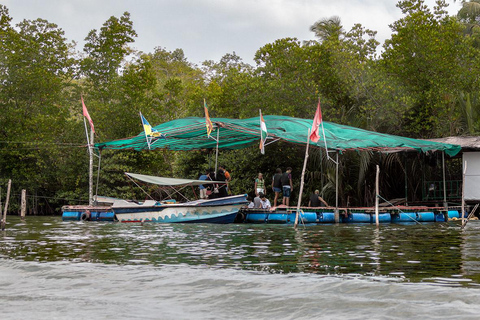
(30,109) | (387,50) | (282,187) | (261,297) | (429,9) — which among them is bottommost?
(261,297)

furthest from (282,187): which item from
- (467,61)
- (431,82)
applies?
(467,61)

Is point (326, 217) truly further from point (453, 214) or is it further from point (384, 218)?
point (453, 214)

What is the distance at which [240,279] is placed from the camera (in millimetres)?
8211

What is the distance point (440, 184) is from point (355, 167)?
12.8 feet

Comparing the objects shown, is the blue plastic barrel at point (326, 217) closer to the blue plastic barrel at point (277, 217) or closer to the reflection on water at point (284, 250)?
the blue plastic barrel at point (277, 217)

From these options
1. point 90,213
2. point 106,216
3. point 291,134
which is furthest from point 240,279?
point 90,213

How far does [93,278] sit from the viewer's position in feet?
27.7

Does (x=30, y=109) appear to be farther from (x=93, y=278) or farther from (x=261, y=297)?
(x=261, y=297)

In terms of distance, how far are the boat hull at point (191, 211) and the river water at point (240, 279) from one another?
22.8 ft

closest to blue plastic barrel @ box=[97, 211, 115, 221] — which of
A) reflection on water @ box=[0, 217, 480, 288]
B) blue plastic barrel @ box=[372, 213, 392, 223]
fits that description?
reflection on water @ box=[0, 217, 480, 288]

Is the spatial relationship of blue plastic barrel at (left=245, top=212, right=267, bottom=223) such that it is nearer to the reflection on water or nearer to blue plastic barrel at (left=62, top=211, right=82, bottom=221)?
the reflection on water

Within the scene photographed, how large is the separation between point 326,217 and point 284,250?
9.50 m

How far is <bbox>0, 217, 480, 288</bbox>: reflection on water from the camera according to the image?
29.9 ft

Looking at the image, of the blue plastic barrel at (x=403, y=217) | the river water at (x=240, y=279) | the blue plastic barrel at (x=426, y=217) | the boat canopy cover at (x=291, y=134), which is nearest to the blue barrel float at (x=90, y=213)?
the boat canopy cover at (x=291, y=134)
